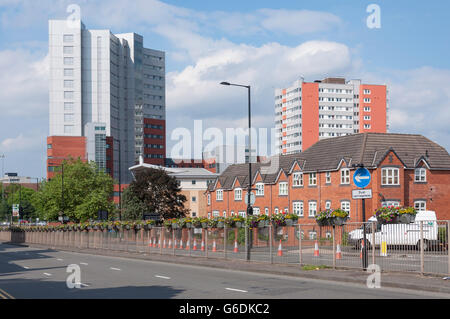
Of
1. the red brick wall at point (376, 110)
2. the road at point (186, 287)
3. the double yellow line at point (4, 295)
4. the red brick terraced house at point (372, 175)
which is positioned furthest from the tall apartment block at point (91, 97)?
the double yellow line at point (4, 295)

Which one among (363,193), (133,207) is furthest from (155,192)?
(363,193)

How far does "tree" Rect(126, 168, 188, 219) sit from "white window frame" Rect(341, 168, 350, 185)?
28.0 metres

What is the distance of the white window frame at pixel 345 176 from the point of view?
191ft

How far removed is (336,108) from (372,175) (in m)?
102

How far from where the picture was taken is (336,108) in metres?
156

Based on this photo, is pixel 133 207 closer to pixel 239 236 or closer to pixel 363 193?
pixel 239 236

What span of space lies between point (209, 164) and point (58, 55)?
56.4 metres

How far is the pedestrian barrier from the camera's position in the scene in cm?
1752

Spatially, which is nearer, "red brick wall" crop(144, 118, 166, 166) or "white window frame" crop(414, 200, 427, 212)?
"white window frame" crop(414, 200, 427, 212)

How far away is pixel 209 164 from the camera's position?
17750 centimetres

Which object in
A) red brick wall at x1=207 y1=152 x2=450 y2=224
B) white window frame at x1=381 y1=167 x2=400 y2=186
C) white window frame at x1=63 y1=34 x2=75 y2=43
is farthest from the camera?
white window frame at x1=63 y1=34 x2=75 y2=43

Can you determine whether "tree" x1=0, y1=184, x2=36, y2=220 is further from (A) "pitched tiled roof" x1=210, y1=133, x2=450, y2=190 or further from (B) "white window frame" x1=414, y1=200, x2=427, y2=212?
(B) "white window frame" x1=414, y1=200, x2=427, y2=212

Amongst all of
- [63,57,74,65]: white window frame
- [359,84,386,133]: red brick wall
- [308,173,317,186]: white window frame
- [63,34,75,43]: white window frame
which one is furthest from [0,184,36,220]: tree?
[308,173,317,186]: white window frame

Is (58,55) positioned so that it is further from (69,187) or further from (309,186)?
(309,186)
